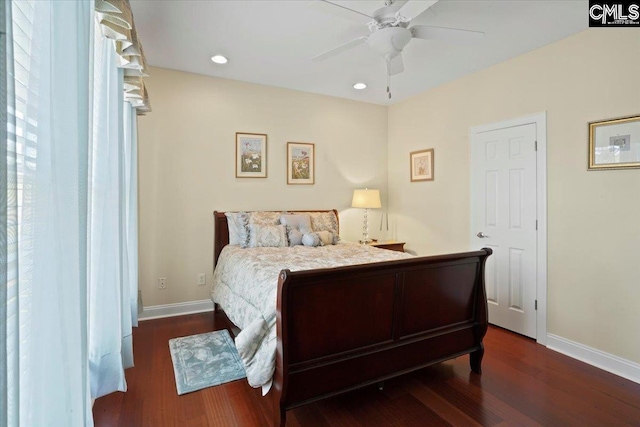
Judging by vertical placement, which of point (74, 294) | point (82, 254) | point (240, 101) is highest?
point (240, 101)

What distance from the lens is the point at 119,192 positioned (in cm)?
210

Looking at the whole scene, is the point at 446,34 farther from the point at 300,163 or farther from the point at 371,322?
the point at 300,163

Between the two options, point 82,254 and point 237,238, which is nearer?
point 82,254

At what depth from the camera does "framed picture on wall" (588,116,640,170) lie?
2.37m

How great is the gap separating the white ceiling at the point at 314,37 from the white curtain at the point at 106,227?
0.78 m

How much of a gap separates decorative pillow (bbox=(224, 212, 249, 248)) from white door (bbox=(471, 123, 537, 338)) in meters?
2.59

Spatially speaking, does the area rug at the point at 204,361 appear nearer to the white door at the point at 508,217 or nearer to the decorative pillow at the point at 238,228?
the decorative pillow at the point at 238,228

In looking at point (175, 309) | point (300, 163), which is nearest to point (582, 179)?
point (300, 163)

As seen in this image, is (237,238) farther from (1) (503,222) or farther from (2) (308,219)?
(1) (503,222)

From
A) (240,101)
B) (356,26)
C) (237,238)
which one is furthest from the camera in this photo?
(240,101)

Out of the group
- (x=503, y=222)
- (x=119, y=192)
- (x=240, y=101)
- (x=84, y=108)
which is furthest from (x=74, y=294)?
(x=503, y=222)

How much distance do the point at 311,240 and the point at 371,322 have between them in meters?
1.64

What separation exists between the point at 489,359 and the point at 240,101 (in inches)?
147

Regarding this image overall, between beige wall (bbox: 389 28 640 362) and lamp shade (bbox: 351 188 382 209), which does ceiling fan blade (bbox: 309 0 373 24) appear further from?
lamp shade (bbox: 351 188 382 209)
